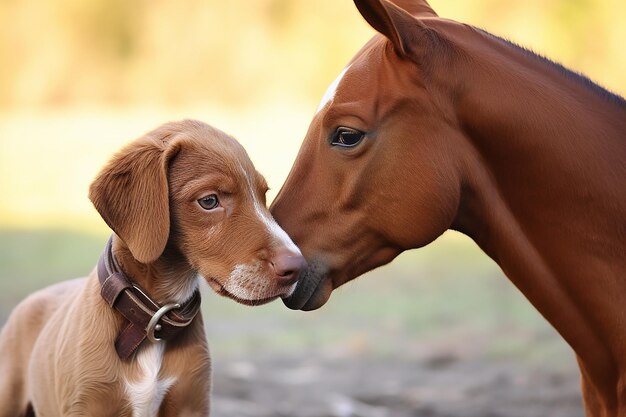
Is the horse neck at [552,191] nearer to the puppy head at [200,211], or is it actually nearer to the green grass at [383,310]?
the puppy head at [200,211]

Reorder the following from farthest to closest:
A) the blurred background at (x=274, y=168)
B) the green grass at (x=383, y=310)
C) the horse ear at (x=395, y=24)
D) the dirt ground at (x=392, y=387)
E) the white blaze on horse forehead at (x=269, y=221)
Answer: the green grass at (x=383, y=310)
the blurred background at (x=274, y=168)
the dirt ground at (x=392, y=387)
the white blaze on horse forehead at (x=269, y=221)
the horse ear at (x=395, y=24)

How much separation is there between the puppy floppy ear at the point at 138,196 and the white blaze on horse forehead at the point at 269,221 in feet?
0.95

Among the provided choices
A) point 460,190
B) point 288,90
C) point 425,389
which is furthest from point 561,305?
point 288,90

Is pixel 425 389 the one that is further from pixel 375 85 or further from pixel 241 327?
pixel 375 85

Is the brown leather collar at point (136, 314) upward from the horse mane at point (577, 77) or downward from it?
downward

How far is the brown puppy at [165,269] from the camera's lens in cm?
375

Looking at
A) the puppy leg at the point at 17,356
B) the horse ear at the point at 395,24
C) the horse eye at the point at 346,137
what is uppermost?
the horse ear at the point at 395,24

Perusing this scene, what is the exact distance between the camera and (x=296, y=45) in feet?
51.9

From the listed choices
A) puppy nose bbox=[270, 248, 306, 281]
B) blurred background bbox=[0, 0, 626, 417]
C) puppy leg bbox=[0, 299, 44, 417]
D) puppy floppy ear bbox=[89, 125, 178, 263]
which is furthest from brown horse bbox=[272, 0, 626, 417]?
blurred background bbox=[0, 0, 626, 417]

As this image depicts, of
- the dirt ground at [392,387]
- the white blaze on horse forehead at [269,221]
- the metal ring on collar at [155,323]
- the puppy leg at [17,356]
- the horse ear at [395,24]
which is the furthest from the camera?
the dirt ground at [392,387]

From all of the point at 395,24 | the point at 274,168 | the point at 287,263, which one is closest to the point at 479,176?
the point at 395,24

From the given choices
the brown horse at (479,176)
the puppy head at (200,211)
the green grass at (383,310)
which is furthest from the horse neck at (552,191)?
the green grass at (383,310)

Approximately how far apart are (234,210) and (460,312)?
7271 mm

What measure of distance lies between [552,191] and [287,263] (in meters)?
0.90
